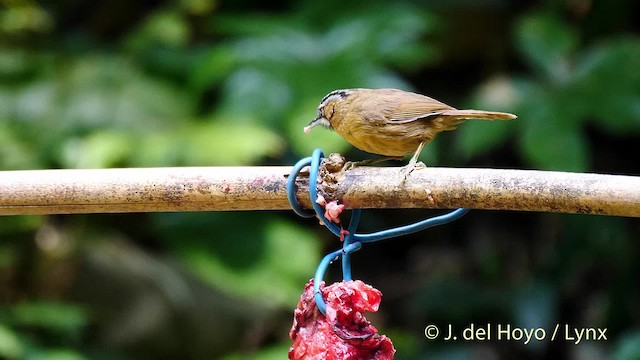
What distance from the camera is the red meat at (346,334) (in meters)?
1.53

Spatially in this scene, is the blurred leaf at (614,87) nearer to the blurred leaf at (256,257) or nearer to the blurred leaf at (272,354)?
the blurred leaf at (256,257)

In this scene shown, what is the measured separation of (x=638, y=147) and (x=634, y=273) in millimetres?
979

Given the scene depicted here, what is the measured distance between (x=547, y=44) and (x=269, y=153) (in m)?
1.37

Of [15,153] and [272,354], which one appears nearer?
[272,354]

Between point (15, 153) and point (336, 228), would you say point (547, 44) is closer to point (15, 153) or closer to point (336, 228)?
point (15, 153)

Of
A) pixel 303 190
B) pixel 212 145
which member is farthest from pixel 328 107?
pixel 212 145

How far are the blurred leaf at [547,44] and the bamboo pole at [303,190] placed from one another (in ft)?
8.83

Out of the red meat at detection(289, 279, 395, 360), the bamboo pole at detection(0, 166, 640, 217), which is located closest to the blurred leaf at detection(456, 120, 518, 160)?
the bamboo pole at detection(0, 166, 640, 217)

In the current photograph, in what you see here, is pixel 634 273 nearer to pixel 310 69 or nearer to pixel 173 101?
pixel 310 69

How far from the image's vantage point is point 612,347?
4336mm

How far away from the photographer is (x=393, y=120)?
2385mm

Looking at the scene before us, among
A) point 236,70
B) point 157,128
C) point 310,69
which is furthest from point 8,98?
point 310,69

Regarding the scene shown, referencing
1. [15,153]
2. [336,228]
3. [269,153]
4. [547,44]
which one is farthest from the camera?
[547,44]

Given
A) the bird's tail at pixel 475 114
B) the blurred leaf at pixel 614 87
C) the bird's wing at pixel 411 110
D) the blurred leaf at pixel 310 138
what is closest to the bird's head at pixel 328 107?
the bird's wing at pixel 411 110
